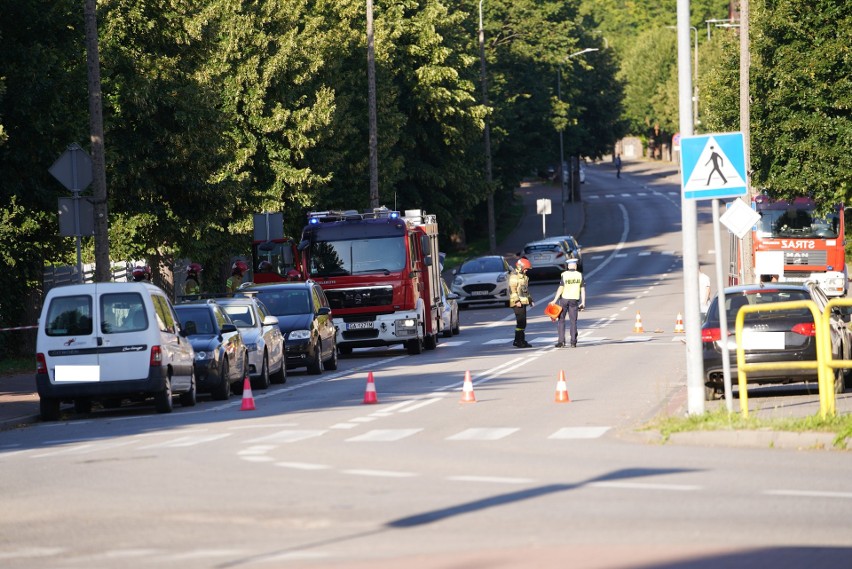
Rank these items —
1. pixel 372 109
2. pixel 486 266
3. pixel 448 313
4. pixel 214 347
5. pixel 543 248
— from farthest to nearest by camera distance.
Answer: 1. pixel 543 248
2. pixel 486 266
3. pixel 372 109
4. pixel 448 313
5. pixel 214 347

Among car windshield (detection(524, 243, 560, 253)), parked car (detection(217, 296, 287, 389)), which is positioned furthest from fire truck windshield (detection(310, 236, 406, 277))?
car windshield (detection(524, 243, 560, 253))

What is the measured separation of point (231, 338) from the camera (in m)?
24.8

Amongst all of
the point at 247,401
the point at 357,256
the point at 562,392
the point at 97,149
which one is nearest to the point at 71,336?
the point at 247,401

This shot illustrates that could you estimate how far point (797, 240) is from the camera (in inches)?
1902

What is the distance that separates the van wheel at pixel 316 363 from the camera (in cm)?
2958

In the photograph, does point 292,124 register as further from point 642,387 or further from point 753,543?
point 753,543

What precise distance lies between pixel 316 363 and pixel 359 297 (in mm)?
4694

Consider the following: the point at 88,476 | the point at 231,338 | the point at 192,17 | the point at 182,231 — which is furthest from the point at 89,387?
the point at 192,17

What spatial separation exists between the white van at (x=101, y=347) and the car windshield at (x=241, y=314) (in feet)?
17.1

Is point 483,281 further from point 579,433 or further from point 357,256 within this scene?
point 579,433

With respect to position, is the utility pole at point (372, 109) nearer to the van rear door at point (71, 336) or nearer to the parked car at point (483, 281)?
the parked car at point (483, 281)

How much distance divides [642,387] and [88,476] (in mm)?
10938

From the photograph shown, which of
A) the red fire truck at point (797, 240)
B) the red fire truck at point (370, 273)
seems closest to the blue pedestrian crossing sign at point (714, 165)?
the red fire truck at point (370, 273)

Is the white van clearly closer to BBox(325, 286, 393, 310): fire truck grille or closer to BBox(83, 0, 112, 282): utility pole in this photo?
BBox(83, 0, 112, 282): utility pole
